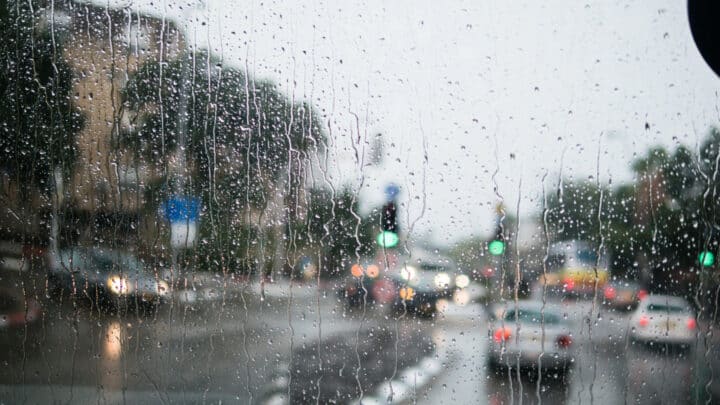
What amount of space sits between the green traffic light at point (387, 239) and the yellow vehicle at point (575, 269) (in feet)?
2.59

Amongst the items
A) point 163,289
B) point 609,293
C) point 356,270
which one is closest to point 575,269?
point 609,293

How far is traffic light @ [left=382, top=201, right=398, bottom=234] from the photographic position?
3.11m

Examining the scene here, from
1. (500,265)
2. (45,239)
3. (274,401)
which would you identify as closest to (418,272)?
(500,265)

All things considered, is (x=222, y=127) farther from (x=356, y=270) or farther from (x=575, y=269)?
(x=575, y=269)

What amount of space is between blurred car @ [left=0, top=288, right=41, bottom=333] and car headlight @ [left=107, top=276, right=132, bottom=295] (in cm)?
47

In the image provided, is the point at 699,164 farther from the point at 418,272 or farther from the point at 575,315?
the point at 418,272

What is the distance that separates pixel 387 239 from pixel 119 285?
4.97 feet

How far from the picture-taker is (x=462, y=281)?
9.87 ft

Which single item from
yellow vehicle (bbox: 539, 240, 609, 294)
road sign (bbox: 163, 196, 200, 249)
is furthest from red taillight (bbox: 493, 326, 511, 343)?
road sign (bbox: 163, 196, 200, 249)

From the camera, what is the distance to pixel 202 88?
3318 mm

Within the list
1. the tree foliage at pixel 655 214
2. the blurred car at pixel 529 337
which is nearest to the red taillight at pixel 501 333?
the blurred car at pixel 529 337

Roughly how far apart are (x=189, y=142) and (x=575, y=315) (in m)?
2.31

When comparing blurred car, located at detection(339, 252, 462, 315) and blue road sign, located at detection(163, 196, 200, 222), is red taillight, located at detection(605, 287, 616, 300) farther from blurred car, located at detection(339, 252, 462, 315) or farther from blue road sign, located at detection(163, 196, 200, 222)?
blue road sign, located at detection(163, 196, 200, 222)

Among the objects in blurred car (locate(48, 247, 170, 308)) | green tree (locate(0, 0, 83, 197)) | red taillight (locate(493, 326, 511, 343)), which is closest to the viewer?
red taillight (locate(493, 326, 511, 343))
